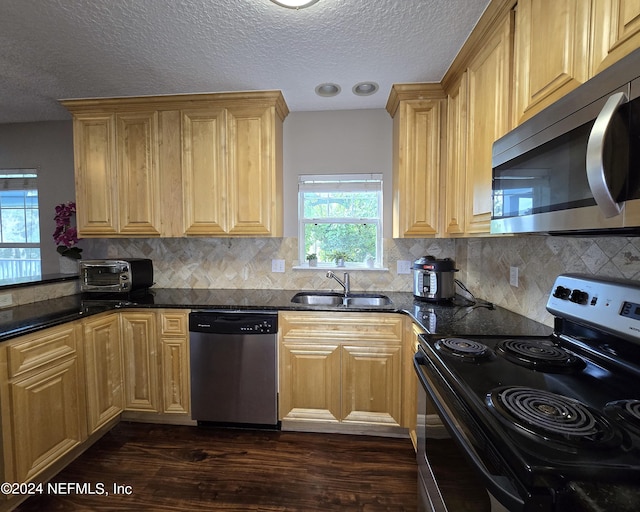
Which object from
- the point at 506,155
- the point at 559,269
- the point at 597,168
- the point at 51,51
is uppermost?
the point at 51,51

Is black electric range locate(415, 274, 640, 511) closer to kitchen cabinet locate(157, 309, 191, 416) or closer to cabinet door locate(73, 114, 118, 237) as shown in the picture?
kitchen cabinet locate(157, 309, 191, 416)

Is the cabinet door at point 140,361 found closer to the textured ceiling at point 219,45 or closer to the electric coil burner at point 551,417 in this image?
the textured ceiling at point 219,45

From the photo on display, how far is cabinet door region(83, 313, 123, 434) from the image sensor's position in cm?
199

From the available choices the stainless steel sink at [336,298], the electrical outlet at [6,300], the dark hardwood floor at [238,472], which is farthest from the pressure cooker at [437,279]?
the electrical outlet at [6,300]

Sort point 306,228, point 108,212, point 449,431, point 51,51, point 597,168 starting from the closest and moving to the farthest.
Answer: point 597,168 < point 449,431 < point 51,51 < point 108,212 < point 306,228

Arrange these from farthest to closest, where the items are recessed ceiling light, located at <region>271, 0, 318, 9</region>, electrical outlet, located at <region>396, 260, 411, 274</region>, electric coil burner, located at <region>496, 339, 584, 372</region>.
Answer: electrical outlet, located at <region>396, 260, 411, 274</region> → recessed ceiling light, located at <region>271, 0, 318, 9</region> → electric coil burner, located at <region>496, 339, 584, 372</region>

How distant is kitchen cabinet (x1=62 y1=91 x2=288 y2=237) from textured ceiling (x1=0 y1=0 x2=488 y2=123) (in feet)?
0.45

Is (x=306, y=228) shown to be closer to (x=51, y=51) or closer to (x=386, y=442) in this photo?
(x=386, y=442)

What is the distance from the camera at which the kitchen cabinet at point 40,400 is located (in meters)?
1.51

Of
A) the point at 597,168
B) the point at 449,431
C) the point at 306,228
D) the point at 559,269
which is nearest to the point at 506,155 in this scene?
the point at 597,168

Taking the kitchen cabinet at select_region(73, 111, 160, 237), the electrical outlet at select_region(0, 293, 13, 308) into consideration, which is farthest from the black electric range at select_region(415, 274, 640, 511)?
the electrical outlet at select_region(0, 293, 13, 308)

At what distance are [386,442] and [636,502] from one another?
178 cm

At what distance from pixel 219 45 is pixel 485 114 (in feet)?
5.07

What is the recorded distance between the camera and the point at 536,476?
2.00 feet
